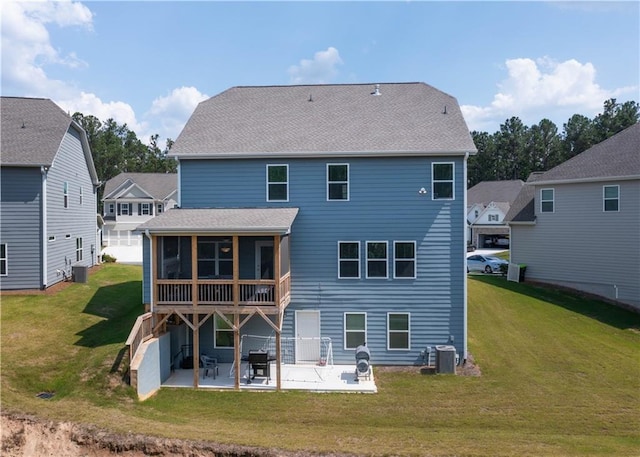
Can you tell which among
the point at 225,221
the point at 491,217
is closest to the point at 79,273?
the point at 225,221

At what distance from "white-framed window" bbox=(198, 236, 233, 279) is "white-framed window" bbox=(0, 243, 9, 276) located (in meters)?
9.04

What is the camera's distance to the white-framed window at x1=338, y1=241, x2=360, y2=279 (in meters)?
15.5

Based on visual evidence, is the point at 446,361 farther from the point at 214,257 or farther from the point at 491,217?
the point at 491,217

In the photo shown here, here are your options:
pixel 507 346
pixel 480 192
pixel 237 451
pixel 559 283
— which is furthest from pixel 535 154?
pixel 237 451

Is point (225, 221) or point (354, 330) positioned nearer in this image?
point (225, 221)

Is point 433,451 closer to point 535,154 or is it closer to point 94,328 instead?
point 94,328

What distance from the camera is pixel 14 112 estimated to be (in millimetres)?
21516

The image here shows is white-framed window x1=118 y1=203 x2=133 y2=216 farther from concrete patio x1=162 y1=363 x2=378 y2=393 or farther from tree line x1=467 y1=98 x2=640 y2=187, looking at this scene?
tree line x1=467 y1=98 x2=640 y2=187

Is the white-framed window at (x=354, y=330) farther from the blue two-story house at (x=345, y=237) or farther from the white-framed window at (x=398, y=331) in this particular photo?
the white-framed window at (x=398, y=331)

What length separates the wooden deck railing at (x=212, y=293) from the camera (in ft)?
44.7

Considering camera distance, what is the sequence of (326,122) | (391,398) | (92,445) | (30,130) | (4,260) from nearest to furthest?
1. (92,445)
2. (391,398)
3. (326,122)
4. (4,260)
5. (30,130)

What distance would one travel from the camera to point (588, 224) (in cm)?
2208

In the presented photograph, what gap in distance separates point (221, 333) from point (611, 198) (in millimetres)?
18617

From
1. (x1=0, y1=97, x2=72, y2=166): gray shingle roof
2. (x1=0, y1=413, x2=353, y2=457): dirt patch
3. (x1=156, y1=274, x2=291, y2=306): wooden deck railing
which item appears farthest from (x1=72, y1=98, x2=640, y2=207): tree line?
(x1=0, y1=413, x2=353, y2=457): dirt patch
